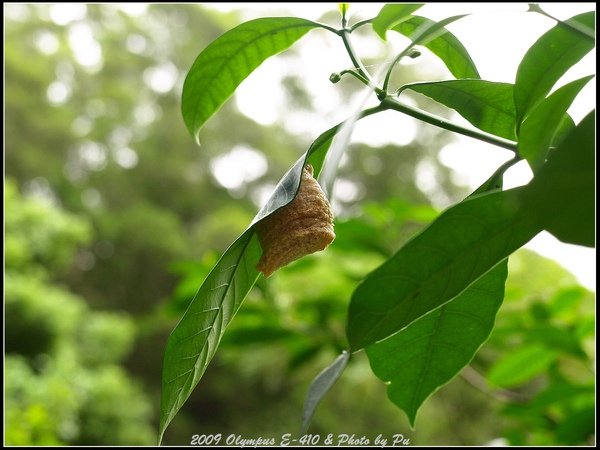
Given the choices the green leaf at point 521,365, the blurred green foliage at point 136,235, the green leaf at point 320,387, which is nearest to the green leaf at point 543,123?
the green leaf at point 320,387

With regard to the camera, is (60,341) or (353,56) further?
(60,341)

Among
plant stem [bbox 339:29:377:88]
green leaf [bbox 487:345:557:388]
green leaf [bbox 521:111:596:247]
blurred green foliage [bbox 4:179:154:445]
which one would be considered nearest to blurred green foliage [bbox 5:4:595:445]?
blurred green foliage [bbox 4:179:154:445]

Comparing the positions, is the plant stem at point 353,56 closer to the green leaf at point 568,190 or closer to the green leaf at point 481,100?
the green leaf at point 481,100

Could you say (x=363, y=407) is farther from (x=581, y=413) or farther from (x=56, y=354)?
(x=581, y=413)

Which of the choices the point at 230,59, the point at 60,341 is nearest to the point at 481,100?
the point at 230,59

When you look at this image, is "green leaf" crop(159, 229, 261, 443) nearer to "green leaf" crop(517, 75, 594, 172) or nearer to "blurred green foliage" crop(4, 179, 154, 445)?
"green leaf" crop(517, 75, 594, 172)

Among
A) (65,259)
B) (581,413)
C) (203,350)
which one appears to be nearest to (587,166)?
(203,350)

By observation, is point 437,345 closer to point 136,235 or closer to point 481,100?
point 481,100
